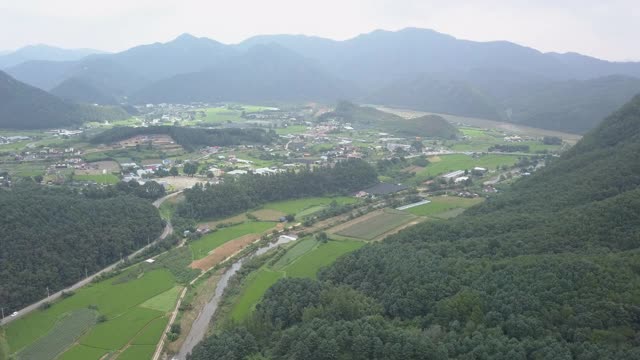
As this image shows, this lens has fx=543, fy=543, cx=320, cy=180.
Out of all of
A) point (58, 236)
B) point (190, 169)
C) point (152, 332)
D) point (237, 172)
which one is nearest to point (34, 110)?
point (190, 169)

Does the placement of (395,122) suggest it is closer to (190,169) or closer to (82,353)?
(190,169)

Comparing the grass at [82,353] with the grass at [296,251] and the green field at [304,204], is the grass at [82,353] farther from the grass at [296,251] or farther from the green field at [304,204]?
the green field at [304,204]

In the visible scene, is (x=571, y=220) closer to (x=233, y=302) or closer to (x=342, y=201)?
(x=233, y=302)

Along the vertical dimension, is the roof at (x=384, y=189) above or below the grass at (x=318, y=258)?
above

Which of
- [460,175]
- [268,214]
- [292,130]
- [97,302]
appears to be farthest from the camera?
[292,130]

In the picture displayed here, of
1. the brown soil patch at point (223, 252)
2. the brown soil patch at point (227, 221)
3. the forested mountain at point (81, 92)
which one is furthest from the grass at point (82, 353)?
the forested mountain at point (81, 92)

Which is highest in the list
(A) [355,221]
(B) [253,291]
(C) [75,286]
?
(A) [355,221]

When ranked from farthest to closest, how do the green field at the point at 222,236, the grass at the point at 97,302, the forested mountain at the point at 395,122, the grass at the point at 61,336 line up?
the forested mountain at the point at 395,122 → the green field at the point at 222,236 → the grass at the point at 97,302 → the grass at the point at 61,336
